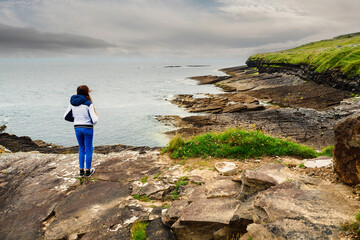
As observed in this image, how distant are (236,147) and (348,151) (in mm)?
5007

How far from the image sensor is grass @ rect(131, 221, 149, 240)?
198 inches

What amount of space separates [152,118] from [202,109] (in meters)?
7.64

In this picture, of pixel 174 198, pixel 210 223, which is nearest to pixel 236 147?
pixel 174 198

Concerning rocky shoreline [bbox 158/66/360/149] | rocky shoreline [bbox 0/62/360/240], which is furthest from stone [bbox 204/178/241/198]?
rocky shoreline [bbox 158/66/360/149]

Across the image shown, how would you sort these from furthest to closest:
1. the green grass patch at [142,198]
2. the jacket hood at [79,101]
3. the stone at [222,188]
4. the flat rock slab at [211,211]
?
the jacket hood at [79,101]
the green grass patch at [142,198]
the stone at [222,188]
the flat rock slab at [211,211]

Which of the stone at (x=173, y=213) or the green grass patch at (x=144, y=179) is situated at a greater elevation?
the stone at (x=173, y=213)

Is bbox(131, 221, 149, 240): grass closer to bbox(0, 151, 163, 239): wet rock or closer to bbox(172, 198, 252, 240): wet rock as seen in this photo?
bbox(0, 151, 163, 239): wet rock

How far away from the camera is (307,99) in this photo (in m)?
34.5

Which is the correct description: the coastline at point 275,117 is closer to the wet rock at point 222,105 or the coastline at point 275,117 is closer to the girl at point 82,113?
the wet rock at point 222,105

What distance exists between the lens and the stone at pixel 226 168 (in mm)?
7895

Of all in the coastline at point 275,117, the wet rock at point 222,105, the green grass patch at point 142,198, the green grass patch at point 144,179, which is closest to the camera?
the green grass patch at point 142,198

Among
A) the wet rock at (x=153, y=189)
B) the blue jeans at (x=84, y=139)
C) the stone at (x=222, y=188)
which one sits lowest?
the wet rock at (x=153, y=189)

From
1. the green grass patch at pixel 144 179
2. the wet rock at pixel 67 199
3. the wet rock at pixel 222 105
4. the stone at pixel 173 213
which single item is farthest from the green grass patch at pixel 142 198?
the wet rock at pixel 222 105

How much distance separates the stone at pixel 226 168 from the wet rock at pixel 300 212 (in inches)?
109
